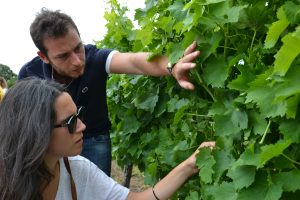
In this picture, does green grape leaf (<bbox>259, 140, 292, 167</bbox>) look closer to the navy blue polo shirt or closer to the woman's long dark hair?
the woman's long dark hair

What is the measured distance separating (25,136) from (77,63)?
75 centimetres

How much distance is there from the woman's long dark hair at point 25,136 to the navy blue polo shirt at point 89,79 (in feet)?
2.54

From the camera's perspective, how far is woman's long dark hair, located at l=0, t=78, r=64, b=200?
1977 mm

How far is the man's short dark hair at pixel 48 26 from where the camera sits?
8.53ft

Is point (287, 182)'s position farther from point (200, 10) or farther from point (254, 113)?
point (200, 10)

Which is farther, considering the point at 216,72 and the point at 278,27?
the point at 216,72

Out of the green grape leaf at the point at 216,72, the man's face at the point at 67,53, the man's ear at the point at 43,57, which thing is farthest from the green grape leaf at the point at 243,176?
the man's ear at the point at 43,57

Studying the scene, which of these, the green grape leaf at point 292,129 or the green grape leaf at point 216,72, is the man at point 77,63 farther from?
the green grape leaf at point 292,129

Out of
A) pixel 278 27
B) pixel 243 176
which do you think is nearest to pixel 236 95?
pixel 243 176

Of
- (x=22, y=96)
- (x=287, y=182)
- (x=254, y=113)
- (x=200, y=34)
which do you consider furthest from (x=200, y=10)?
(x=22, y=96)

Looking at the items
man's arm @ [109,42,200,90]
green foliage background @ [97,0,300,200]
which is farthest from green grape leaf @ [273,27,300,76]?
man's arm @ [109,42,200,90]

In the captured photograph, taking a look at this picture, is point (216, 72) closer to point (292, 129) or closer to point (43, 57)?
point (292, 129)

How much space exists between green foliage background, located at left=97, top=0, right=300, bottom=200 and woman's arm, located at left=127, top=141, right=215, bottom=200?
0.06m

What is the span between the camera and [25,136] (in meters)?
1.99
